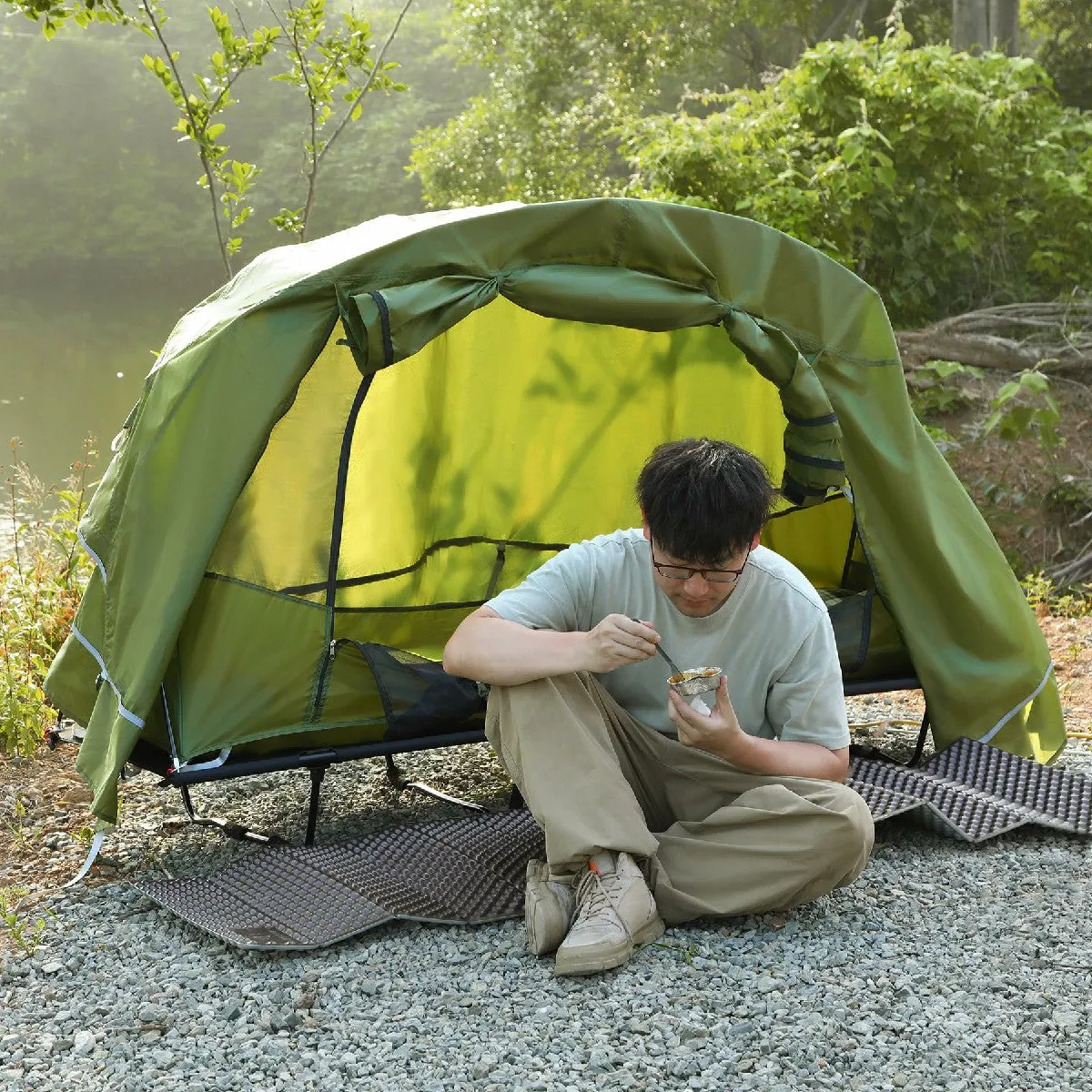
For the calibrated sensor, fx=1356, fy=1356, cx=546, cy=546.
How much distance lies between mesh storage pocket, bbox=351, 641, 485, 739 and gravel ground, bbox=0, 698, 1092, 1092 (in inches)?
28.1

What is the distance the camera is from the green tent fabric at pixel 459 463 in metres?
3.29

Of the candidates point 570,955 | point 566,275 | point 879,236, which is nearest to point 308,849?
point 570,955

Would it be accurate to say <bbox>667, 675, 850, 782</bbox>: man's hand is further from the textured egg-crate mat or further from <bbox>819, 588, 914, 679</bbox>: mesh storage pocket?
<bbox>819, 588, 914, 679</bbox>: mesh storage pocket

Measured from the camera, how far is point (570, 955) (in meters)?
2.57

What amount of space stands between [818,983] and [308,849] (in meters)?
1.30

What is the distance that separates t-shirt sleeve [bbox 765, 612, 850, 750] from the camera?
2844 mm

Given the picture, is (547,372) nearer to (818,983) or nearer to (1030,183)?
(818,983)

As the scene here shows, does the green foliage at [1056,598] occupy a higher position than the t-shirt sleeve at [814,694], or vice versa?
the t-shirt sleeve at [814,694]

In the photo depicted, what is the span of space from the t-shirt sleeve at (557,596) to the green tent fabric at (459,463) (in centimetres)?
72

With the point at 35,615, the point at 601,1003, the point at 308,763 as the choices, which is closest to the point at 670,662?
the point at 601,1003

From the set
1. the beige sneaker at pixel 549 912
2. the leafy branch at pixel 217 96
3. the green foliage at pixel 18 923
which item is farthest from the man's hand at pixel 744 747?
the leafy branch at pixel 217 96

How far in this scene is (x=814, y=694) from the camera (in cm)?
284

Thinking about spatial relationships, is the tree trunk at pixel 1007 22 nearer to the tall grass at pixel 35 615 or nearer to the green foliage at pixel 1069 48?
the green foliage at pixel 1069 48

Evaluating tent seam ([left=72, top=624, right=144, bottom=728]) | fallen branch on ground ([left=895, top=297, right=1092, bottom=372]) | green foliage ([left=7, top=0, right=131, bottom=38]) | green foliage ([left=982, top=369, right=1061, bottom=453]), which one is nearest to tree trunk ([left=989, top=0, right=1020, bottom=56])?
fallen branch on ground ([left=895, top=297, right=1092, bottom=372])
